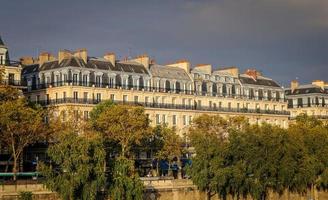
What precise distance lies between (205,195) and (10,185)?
2359 centimetres

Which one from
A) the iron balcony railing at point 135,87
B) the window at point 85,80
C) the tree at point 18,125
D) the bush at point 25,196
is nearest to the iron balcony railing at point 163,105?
the iron balcony railing at point 135,87

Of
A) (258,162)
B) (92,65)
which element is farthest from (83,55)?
(258,162)

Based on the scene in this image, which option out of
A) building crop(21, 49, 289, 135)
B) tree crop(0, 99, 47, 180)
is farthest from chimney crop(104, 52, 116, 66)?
tree crop(0, 99, 47, 180)

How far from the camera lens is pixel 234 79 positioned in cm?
10944

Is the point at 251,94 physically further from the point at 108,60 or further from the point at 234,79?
the point at 108,60

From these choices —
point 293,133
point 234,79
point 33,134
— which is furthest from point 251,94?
point 33,134

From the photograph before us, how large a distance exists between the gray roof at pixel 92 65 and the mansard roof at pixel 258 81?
22.9m

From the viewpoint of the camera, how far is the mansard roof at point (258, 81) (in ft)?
368

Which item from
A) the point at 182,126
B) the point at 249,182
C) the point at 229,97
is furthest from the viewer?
the point at 229,97

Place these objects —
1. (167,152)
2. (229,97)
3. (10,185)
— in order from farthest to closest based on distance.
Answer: (229,97) < (167,152) < (10,185)

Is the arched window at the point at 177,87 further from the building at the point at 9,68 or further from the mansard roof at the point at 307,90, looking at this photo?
the mansard roof at the point at 307,90

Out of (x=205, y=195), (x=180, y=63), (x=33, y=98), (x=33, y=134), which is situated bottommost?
(x=205, y=195)

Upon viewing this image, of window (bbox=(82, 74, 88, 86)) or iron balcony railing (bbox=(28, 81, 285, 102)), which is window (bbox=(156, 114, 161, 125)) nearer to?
iron balcony railing (bbox=(28, 81, 285, 102))

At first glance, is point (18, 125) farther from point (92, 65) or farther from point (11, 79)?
point (92, 65)
